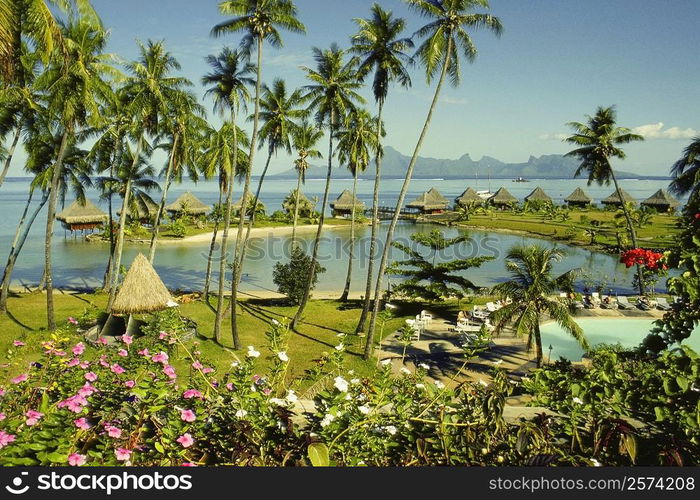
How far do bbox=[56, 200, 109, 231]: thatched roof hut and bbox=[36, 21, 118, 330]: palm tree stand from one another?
36.3m

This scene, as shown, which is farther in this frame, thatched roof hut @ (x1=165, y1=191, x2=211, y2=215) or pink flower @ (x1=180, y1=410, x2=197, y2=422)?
thatched roof hut @ (x1=165, y1=191, x2=211, y2=215)

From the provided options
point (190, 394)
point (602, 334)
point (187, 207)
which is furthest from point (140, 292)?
point (187, 207)

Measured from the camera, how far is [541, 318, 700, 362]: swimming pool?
56.1 feet

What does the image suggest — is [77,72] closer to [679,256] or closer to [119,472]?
[119,472]

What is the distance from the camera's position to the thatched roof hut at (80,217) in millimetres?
45344

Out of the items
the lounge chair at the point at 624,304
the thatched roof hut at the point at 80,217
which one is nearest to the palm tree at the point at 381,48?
the lounge chair at the point at 624,304

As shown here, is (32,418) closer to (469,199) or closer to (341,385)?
(341,385)

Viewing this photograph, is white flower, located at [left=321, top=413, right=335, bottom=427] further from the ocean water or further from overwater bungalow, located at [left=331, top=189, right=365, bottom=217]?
overwater bungalow, located at [left=331, top=189, right=365, bottom=217]

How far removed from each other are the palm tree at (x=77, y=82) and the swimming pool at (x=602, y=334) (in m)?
19.7

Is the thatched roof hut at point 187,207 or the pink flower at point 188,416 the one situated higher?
the pink flower at point 188,416

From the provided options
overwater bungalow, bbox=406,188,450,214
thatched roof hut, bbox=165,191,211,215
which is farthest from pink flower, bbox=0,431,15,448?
overwater bungalow, bbox=406,188,450,214

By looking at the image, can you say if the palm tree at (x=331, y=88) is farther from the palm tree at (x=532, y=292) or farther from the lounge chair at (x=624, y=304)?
the lounge chair at (x=624, y=304)

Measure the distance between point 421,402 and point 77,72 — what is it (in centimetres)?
1558

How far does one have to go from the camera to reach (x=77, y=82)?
1378cm
